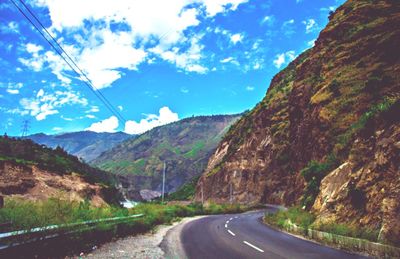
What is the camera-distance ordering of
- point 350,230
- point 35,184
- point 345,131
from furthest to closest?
point 35,184 < point 345,131 < point 350,230

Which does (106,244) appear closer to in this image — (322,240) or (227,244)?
(227,244)

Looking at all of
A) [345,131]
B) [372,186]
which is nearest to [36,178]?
[345,131]

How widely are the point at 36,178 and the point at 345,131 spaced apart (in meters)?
51.9

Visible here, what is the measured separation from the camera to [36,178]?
60.4 metres

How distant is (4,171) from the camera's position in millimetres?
56875

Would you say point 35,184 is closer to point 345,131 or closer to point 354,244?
point 345,131

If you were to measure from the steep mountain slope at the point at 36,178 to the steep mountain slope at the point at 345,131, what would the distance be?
32.1 m

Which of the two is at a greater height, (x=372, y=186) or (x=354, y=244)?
(x=372, y=186)

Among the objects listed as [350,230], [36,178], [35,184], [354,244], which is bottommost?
[354,244]

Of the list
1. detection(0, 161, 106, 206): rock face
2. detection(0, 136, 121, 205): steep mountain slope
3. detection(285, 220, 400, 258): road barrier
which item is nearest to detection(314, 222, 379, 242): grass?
detection(285, 220, 400, 258): road barrier

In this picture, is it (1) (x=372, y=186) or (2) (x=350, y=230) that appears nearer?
(2) (x=350, y=230)

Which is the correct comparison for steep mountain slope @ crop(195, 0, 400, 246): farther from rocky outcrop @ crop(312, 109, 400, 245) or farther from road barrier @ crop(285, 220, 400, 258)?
road barrier @ crop(285, 220, 400, 258)

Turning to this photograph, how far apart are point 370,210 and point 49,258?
12.1m

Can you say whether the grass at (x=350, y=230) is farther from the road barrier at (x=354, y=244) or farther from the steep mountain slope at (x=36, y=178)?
the steep mountain slope at (x=36, y=178)
